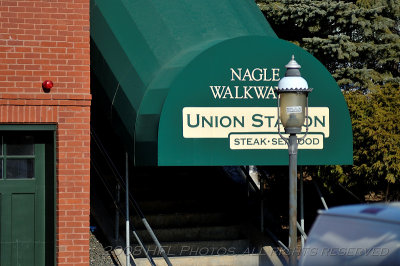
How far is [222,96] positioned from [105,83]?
7.46ft

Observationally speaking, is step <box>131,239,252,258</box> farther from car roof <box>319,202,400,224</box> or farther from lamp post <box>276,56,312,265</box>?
car roof <box>319,202,400,224</box>

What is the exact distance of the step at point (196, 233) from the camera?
1512cm

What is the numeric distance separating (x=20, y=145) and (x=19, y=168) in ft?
1.07

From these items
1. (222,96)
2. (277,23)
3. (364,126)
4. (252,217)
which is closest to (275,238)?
(252,217)

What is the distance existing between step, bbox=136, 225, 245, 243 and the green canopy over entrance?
6.90 feet

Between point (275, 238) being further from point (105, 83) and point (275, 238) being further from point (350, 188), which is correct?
point (105, 83)

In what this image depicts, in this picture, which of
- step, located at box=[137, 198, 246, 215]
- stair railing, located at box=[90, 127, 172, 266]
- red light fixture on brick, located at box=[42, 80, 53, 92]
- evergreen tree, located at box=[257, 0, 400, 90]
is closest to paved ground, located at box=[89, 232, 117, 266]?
stair railing, located at box=[90, 127, 172, 266]

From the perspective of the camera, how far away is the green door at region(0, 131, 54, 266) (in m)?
12.8

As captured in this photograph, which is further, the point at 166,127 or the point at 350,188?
the point at 350,188

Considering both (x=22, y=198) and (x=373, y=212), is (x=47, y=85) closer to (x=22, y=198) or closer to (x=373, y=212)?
(x=22, y=198)

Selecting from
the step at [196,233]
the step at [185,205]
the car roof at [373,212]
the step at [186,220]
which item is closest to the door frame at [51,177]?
the step at [196,233]

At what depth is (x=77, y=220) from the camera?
12.6 m

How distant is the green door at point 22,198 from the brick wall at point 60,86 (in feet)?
1.31

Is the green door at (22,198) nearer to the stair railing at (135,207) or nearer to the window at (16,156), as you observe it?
the window at (16,156)
